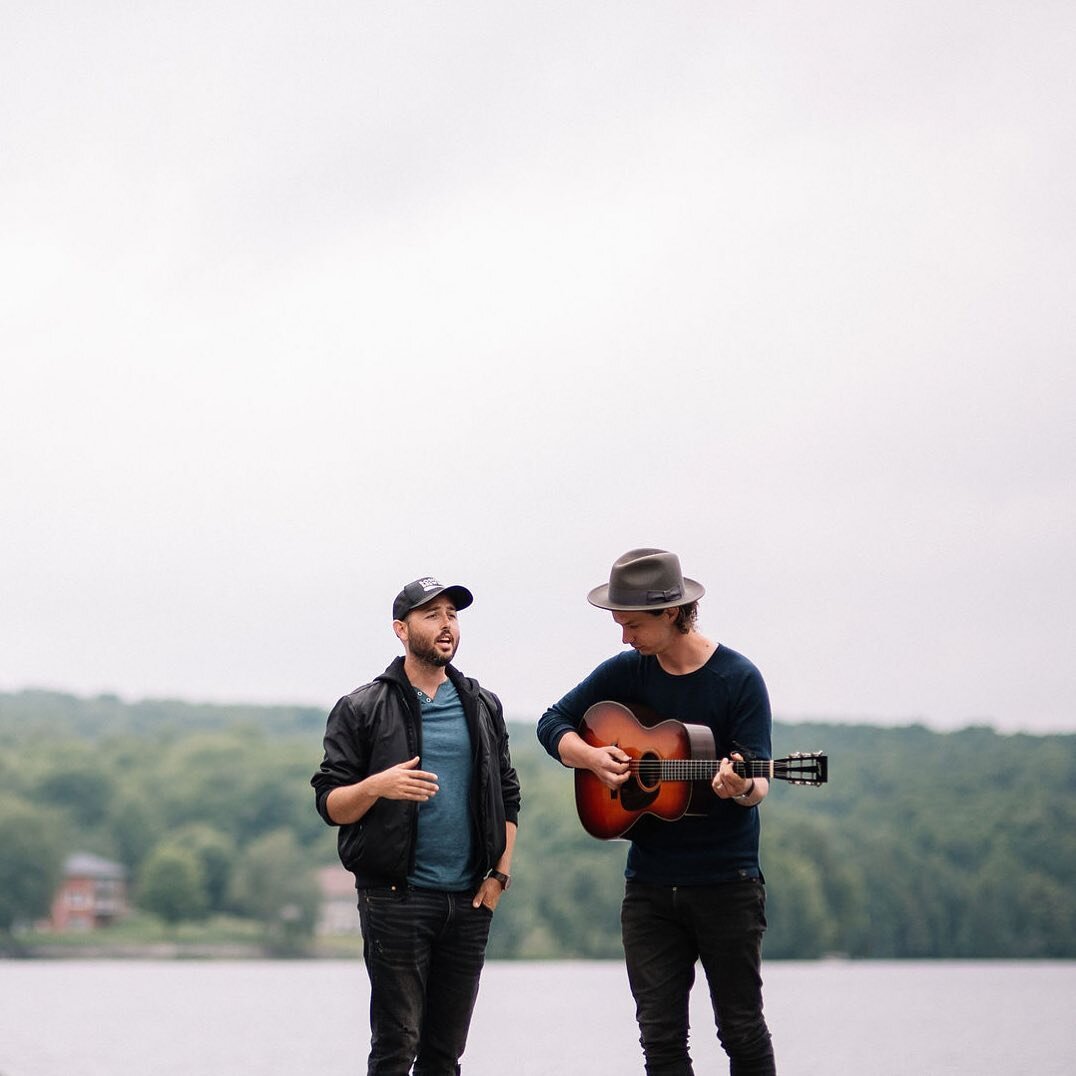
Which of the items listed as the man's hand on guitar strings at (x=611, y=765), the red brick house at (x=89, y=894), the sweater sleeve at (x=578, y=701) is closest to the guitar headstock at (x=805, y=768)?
the man's hand on guitar strings at (x=611, y=765)

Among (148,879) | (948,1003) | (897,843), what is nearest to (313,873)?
(148,879)

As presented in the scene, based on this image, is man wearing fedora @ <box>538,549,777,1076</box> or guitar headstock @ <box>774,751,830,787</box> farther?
man wearing fedora @ <box>538,549,777,1076</box>

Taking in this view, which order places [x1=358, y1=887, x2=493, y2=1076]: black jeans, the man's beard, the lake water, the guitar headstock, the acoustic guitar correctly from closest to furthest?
the guitar headstock → the acoustic guitar → [x1=358, y1=887, x2=493, y2=1076]: black jeans → the man's beard → the lake water

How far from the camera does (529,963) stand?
90.6 m

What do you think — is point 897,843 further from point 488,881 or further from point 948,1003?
point 488,881

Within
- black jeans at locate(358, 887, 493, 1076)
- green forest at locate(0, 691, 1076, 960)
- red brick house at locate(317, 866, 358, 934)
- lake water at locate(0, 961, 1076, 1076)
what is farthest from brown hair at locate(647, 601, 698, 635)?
red brick house at locate(317, 866, 358, 934)

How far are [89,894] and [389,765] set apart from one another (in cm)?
10207

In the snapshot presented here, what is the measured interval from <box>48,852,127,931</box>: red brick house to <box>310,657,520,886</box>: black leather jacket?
311ft

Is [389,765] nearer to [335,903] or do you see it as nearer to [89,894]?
[335,903]

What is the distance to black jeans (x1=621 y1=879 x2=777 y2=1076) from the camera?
20.7 feet

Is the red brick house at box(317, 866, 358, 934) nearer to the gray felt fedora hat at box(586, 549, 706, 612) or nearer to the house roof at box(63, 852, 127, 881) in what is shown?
the house roof at box(63, 852, 127, 881)

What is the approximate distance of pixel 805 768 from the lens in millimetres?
6094

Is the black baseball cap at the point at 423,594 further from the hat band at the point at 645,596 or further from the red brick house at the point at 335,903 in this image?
the red brick house at the point at 335,903

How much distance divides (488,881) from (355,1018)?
33.3 meters
